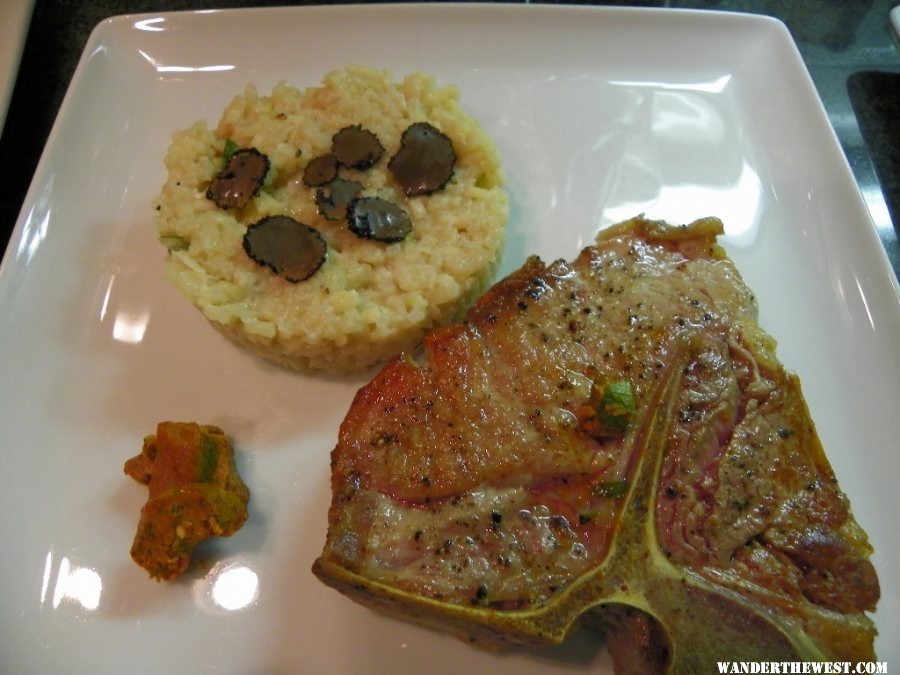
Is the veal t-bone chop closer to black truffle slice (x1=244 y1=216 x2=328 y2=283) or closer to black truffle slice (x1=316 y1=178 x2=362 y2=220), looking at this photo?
black truffle slice (x1=244 y1=216 x2=328 y2=283)

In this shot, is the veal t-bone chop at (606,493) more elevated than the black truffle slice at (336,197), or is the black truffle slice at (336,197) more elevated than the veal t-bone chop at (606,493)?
the black truffle slice at (336,197)

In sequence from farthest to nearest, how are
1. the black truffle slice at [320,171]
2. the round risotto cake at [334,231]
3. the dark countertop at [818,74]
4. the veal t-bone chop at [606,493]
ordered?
the dark countertop at [818,74], the black truffle slice at [320,171], the round risotto cake at [334,231], the veal t-bone chop at [606,493]

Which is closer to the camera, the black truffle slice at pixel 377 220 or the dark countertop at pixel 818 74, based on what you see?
the black truffle slice at pixel 377 220

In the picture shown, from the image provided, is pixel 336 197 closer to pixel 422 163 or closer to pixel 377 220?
pixel 377 220

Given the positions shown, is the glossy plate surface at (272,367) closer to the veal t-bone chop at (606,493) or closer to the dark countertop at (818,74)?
the veal t-bone chop at (606,493)

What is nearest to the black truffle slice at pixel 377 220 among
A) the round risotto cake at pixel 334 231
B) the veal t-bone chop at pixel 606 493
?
the round risotto cake at pixel 334 231

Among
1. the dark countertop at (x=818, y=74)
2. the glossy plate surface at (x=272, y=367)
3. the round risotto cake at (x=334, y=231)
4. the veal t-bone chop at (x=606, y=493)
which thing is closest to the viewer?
the veal t-bone chop at (x=606, y=493)

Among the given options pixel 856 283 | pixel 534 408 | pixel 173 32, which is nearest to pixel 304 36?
pixel 173 32
